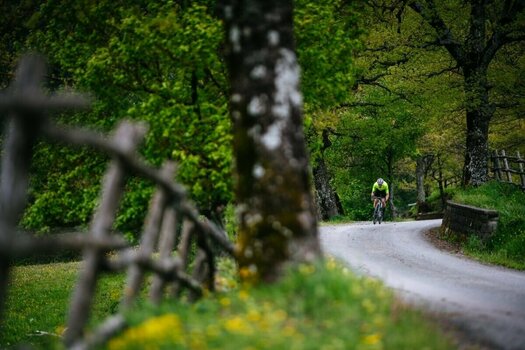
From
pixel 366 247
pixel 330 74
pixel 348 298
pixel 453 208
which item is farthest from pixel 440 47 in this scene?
pixel 348 298

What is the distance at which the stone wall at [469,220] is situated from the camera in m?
14.6

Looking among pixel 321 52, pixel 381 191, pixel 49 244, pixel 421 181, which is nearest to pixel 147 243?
pixel 49 244

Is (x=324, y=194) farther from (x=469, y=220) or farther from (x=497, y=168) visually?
(x=469, y=220)

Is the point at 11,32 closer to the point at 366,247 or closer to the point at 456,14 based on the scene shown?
the point at 366,247

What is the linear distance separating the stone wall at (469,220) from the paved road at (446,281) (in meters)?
1.06

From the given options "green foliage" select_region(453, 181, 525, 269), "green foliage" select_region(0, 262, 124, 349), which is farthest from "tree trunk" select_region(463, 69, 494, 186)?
"green foliage" select_region(0, 262, 124, 349)

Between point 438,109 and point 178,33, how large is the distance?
15178 mm

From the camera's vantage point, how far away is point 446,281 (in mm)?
10109

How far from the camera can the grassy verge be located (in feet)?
43.1

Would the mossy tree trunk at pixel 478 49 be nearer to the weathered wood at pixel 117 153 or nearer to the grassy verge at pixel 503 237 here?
the grassy verge at pixel 503 237

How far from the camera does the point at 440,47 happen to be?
2298cm

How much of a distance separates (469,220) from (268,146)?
39.3ft

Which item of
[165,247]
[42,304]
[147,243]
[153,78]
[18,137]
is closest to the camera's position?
[18,137]

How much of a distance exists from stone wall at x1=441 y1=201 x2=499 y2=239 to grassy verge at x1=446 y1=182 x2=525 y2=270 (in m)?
0.25
